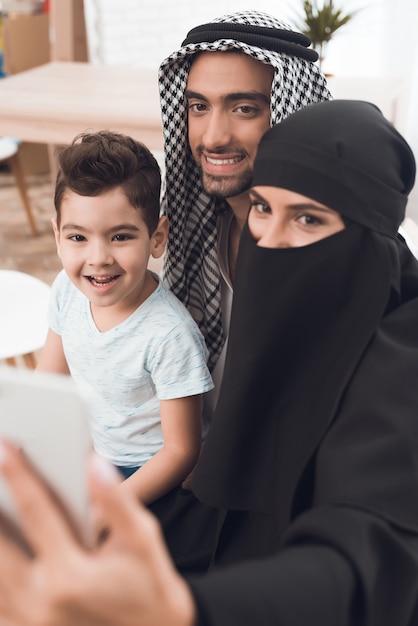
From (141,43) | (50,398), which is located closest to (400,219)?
(50,398)

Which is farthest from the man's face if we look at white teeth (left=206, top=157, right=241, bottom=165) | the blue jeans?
the blue jeans

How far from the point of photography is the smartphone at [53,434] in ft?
1.72

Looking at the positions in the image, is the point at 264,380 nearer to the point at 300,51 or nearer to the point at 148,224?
the point at 148,224

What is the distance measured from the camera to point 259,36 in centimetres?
135

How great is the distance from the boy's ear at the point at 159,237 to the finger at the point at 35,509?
0.83 metres

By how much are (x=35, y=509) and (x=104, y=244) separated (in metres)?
0.78

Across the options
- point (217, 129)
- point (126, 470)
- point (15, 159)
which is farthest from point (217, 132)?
point (15, 159)

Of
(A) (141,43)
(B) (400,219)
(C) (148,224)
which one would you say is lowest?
(A) (141,43)

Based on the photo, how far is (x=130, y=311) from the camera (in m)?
1.33

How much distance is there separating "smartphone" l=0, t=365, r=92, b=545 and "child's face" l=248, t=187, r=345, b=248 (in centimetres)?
58

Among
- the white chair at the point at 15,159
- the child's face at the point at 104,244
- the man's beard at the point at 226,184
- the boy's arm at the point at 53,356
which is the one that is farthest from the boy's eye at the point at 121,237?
the white chair at the point at 15,159

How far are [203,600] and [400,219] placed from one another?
676 millimetres

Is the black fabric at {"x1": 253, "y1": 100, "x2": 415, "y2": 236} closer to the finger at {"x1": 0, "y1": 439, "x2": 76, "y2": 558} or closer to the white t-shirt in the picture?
the white t-shirt

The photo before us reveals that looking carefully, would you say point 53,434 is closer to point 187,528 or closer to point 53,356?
point 187,528
